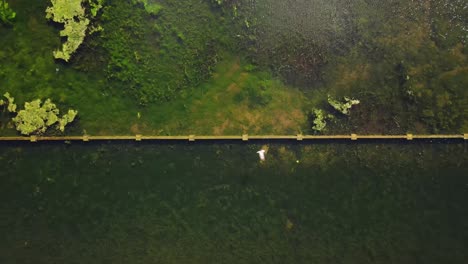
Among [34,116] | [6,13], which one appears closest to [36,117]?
[34,116]

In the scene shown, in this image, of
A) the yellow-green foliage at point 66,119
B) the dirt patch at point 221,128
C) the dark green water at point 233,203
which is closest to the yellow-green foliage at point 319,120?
the dark green water at point 233,203

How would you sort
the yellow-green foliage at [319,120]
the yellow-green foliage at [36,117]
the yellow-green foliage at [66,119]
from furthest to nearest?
the yellow-green foliage at [319,120]
the yellow-green foliage at [66,119]
the yellow-green foliage at [36,117]

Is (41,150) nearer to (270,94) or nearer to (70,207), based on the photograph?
(70,207)

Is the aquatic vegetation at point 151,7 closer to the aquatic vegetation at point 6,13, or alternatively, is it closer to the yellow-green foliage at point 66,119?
the aquatic vegetation at point 6,13

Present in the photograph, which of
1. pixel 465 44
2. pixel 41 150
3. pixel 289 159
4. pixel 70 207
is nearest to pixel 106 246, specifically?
pixel 70 207

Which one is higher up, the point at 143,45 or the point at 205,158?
the point at 143,45

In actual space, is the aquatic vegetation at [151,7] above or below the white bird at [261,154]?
above

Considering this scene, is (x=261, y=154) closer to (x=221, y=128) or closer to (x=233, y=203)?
(x=221, y=128)

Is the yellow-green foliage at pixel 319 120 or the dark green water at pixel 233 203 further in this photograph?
the yellow-green foliage at pixel 319 120
